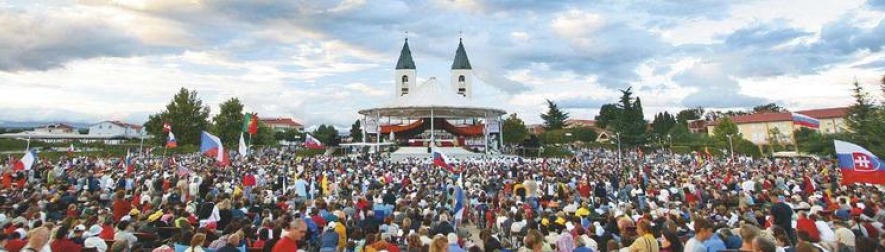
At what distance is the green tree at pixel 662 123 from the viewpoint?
8339cm

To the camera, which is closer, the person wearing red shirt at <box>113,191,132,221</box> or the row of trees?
the person wearing red shirt at <box>113,191,132,221</box>

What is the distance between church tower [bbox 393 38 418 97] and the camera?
67.2m

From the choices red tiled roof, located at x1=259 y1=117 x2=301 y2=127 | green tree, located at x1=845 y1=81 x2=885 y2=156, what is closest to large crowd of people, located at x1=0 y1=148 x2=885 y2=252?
green tree, located at x1=845 y1=81 x2=885 y2=156

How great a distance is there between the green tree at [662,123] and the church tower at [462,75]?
3494 centimetres

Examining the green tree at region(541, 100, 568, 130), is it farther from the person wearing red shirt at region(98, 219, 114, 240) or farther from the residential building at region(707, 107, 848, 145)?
the person wearing red shirt at region(98, 219, 114, 240)

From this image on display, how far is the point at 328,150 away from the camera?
1768 inches

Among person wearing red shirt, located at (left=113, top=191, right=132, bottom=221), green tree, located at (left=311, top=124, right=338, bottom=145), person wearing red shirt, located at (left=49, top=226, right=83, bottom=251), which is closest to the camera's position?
person wearing red shirt, located at (left=49, top=226, right=83, bottom=251)

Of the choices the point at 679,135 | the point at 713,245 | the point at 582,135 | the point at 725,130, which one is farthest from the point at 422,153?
the point at 582,135

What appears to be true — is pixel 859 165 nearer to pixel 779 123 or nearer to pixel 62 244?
pixel 62 244

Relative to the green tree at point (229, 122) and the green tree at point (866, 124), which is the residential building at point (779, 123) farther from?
the green tree at point (229, 122)

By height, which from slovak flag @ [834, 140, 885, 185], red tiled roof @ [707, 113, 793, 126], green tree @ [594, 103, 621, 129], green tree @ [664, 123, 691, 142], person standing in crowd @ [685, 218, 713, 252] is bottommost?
person standing in crowd @ [685, 218, 713, 252]

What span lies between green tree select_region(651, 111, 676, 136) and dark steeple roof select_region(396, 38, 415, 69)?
43.6 metres

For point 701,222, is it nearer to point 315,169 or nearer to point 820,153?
point 315,169

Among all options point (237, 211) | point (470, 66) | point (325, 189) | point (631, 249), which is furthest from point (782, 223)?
point (470, 66)
